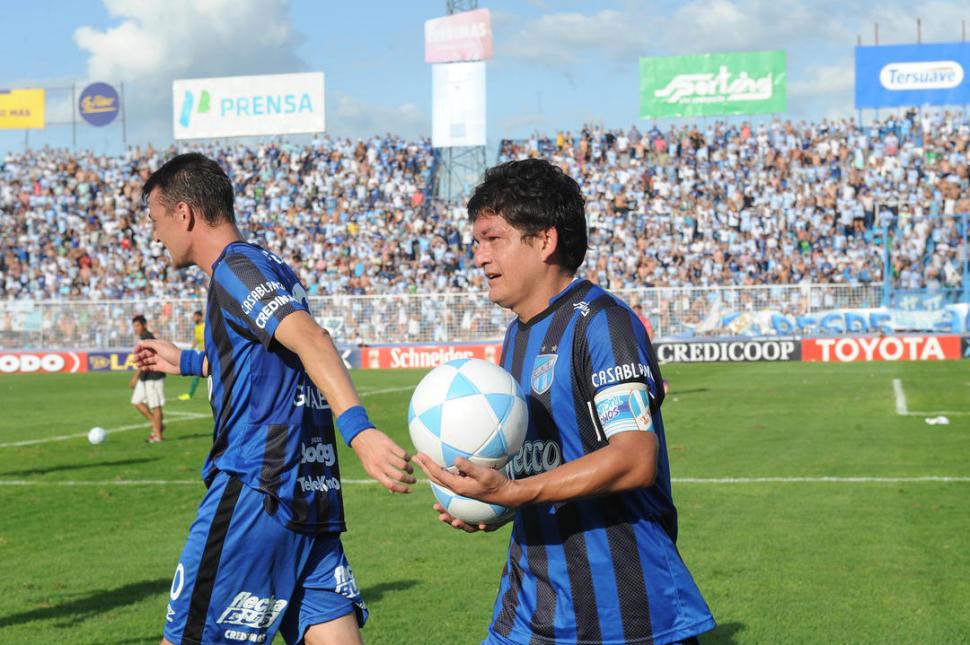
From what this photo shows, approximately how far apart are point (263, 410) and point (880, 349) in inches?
1377

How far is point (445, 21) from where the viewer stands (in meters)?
52.5

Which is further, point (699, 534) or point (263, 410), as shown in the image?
point (699, 534)

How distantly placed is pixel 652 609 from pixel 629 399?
0.68 metres

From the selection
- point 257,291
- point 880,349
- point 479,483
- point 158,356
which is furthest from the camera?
point 880,349

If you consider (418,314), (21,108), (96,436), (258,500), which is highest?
(21,108)

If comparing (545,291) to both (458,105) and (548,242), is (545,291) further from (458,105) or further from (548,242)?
(458,105)

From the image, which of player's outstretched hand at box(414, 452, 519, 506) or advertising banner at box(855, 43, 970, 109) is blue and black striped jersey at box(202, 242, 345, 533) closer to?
player's outstretched hand at box(414, 452, 519, 506)

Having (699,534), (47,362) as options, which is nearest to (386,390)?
(47,362)

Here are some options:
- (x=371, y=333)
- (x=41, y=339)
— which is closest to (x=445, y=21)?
(x=371, y=333)

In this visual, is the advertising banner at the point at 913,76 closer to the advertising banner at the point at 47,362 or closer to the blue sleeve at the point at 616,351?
the advertising banner at the point at 47,362

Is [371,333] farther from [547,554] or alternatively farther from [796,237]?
[547,554]

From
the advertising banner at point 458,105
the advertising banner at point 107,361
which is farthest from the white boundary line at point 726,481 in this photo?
the advertising banner at point 458,105

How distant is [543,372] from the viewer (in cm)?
361

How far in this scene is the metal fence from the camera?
121ft
